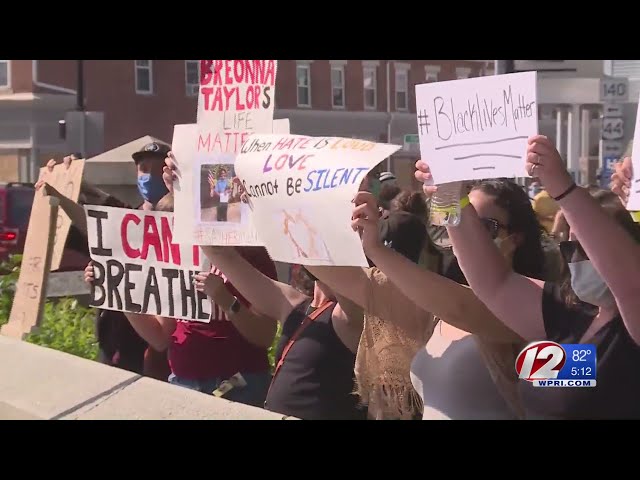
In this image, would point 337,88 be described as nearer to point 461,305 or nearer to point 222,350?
point 222,350

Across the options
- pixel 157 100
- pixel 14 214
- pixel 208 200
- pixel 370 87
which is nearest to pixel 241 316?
pixel 208 200

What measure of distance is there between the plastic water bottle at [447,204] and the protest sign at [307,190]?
339 mm

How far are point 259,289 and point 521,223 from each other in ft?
4.88

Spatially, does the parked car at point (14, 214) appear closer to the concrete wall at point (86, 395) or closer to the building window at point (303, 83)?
the concrete wall at point (86, 395)

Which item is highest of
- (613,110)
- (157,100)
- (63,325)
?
(157,100)

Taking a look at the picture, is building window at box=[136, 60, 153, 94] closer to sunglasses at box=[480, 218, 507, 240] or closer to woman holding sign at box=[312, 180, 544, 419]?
woman holding sign at box=[312, 180, 544, 419]

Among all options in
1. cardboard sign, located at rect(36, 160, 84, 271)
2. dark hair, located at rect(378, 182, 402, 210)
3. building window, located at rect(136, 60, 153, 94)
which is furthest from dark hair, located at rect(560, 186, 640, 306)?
building window, located at rect(136, 60, 153, 94)

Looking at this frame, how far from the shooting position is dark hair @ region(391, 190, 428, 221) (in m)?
4.94

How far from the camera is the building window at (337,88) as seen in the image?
34.2 m

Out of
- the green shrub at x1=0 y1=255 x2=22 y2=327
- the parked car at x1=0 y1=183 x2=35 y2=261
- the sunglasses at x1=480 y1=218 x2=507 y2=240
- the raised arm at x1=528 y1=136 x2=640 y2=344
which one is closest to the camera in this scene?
the raised arm at x1=528 y1=136 x2=640 y2=344

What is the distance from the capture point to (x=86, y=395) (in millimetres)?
5332

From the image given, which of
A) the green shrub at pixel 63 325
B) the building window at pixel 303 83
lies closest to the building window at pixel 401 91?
the building window at pixel 303 83

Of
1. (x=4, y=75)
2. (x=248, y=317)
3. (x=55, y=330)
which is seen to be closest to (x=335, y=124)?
(x=4, y=75)

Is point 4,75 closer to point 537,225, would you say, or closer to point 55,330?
point 55,330
